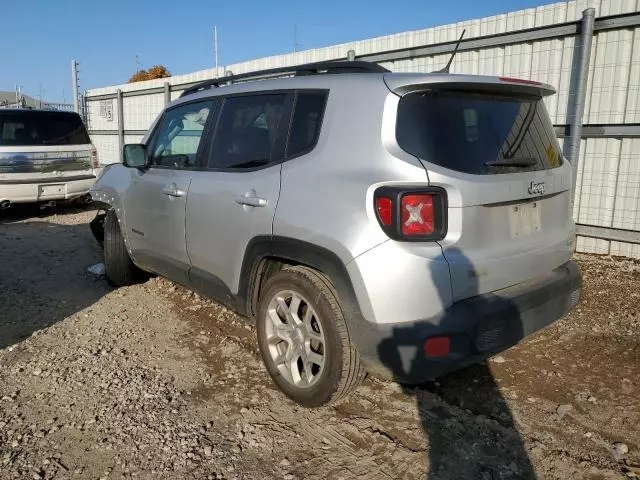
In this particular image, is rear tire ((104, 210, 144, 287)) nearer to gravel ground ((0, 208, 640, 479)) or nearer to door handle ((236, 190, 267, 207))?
gravel ground ((0, 208, 640, 479))

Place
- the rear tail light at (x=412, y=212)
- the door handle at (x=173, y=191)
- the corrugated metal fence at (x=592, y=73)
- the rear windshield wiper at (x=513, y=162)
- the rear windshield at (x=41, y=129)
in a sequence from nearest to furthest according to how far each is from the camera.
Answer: the rear tail light at (x=412, y=212)
the rear windshield wiper at (x=513, y=162)
the door handle at (x=173, y=191)
the corrugated metal fence at (x=592, y=73)
the rear windshield at (x=41, y=129)

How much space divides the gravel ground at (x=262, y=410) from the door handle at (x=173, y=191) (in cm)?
113

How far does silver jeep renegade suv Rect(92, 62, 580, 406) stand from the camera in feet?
8.04

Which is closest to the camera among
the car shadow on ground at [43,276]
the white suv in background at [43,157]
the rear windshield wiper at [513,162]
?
the rear windshield wiper at [513,162]

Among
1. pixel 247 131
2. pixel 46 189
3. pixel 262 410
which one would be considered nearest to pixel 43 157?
pixel 46 189

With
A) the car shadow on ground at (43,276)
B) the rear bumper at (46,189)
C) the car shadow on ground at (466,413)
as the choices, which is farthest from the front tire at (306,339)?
the rear bumper at (46,189)

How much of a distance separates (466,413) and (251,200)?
69.3 inches

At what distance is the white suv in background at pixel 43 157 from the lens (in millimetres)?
8297

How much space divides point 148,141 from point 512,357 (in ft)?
11.4

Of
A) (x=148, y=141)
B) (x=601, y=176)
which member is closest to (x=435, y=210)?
(x=148, y=141)

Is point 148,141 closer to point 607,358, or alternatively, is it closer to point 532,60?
point 607,358

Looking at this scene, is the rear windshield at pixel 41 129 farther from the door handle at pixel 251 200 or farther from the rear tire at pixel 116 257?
the door handle at pixel 251 200

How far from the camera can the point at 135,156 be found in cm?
438

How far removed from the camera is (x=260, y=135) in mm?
3328
